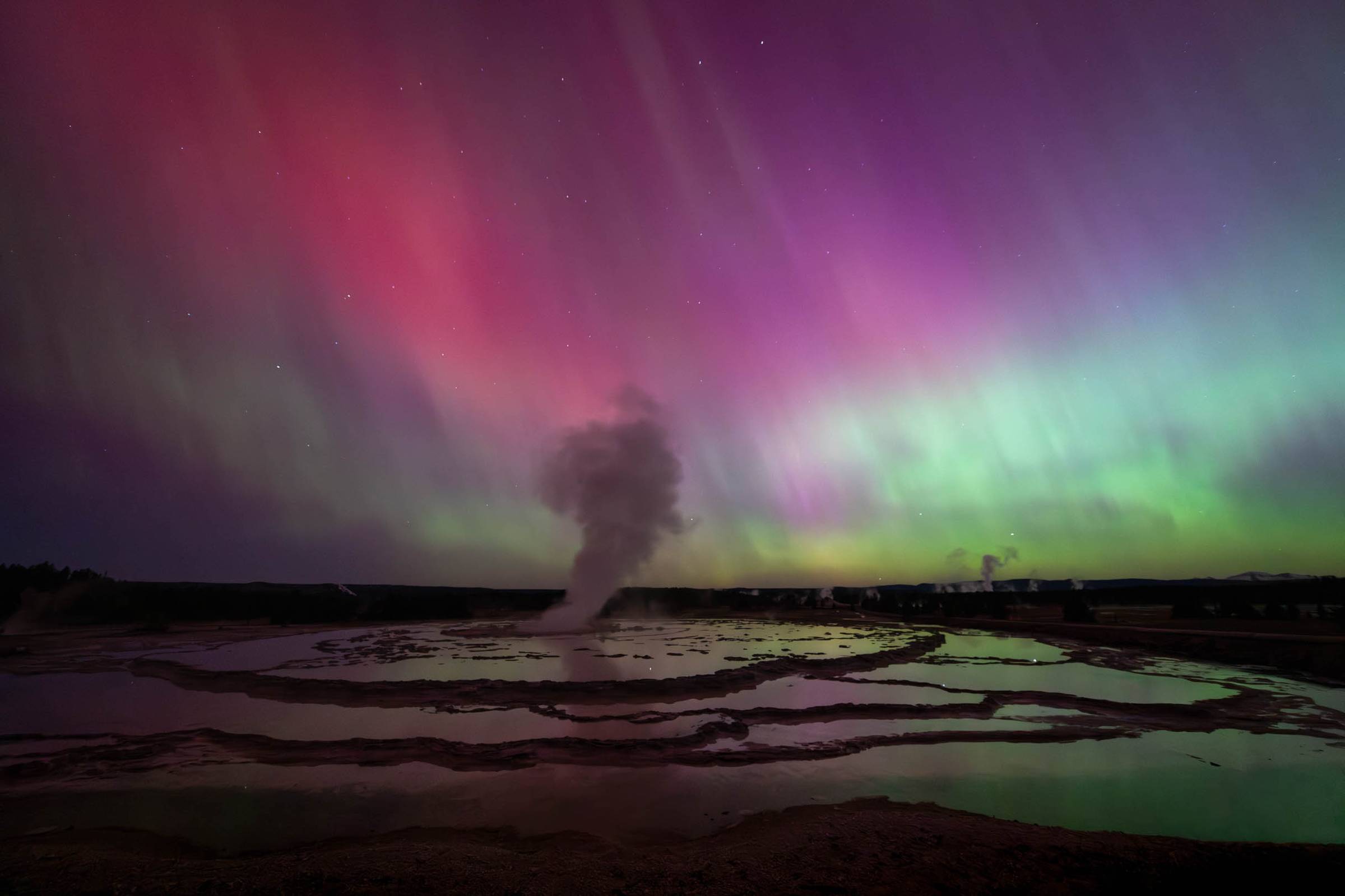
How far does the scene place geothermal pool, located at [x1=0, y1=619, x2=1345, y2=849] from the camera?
11977mm

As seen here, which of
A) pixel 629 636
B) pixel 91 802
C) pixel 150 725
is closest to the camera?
pixel 91 802

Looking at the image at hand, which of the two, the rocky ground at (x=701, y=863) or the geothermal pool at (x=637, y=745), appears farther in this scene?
the geothermal pool at (x=637, y=745)

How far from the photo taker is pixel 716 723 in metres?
19.1

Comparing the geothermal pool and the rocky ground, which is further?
the geothermal pool

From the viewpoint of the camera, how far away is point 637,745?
16797 mm

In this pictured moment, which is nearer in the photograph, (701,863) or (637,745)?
(701,863)

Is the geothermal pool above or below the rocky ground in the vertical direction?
below

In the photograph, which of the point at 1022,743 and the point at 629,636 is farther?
the point at 629,636

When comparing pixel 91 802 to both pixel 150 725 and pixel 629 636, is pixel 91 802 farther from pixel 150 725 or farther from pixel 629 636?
pixel 629 636

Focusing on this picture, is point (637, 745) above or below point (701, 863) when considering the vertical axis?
below

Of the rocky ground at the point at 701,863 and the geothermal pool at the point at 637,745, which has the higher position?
the rocky ground at the point at 701,863

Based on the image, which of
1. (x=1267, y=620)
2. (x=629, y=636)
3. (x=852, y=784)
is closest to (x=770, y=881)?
(x=852, y=784)

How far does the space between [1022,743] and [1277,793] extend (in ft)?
17.7

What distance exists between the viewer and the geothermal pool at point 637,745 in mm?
11977
